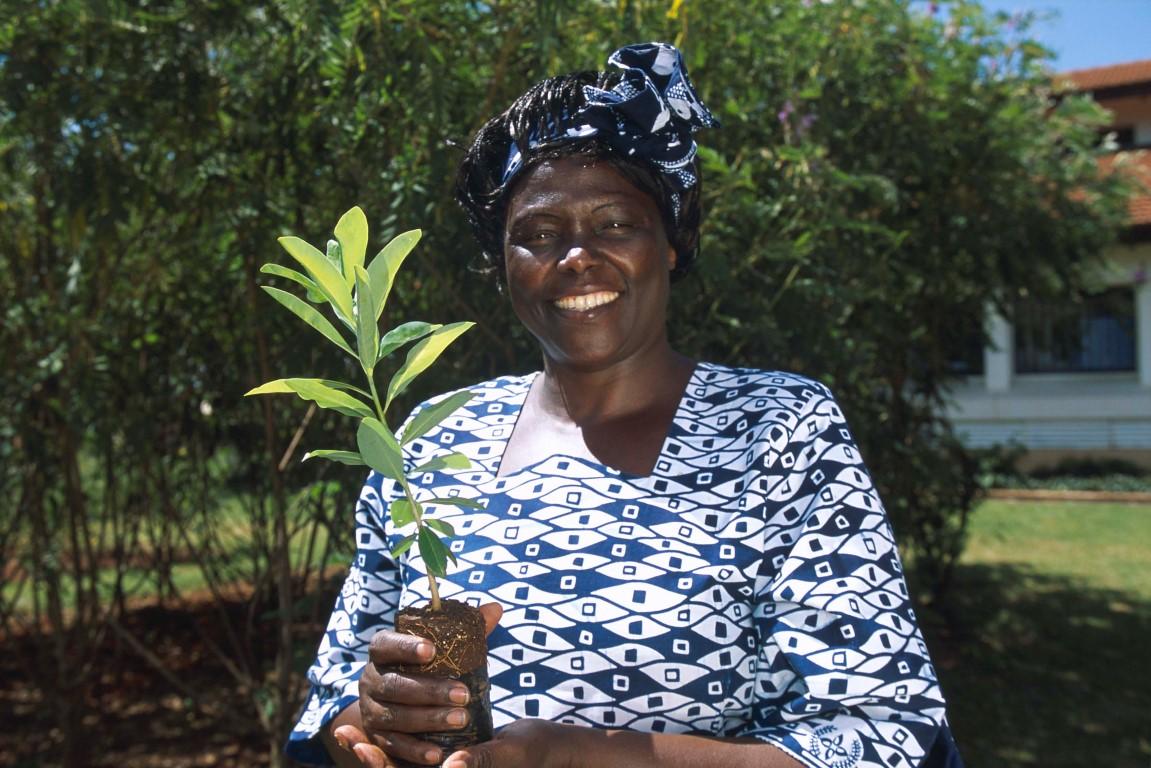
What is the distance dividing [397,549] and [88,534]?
3.75 meters

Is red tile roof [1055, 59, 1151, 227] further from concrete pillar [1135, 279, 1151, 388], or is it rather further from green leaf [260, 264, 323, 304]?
green leaf [260, 264, 323, 304]

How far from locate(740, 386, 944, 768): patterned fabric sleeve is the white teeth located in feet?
1.32

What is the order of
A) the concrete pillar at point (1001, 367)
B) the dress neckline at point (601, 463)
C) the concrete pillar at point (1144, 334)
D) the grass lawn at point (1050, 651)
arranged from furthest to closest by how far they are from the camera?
the concrete pillar at point (1001, 367) < the concrete pillar at point (1144, 334) < the grass lawn at point (1050, 651) < the dress neckline at point (601, 463)

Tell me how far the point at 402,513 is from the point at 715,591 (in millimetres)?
436

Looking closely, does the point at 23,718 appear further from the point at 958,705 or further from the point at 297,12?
the point at 958,705

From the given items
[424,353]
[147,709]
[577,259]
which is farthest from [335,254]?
[147,709]

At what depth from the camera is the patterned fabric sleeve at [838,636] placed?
4.14 ft

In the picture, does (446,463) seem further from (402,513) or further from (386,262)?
(386,262)

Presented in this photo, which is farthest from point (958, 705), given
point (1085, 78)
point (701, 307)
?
point (1085, 78)

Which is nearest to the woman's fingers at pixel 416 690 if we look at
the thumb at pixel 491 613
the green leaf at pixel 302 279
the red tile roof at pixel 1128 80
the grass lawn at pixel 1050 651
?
the thumb at pixel 491 613

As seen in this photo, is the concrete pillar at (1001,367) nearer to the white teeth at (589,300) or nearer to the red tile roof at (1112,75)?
the red tile roof at (1112,75)

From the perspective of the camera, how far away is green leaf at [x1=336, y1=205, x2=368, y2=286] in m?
1.17

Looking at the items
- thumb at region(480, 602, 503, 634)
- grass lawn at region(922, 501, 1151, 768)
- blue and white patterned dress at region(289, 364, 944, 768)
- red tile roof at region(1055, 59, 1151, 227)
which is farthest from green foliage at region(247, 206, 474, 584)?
red tile roof at region(1055, 59, 1151, 227)

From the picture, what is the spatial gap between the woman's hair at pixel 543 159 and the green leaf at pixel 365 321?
1.72 feet
